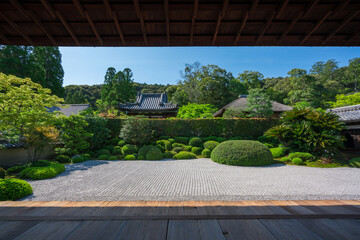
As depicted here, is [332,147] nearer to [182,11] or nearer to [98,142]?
[182,11]

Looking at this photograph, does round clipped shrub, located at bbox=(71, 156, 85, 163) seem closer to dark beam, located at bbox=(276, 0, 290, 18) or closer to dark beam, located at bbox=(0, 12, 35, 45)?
dark beam, located at bbox=(0, 12, 35, 45)

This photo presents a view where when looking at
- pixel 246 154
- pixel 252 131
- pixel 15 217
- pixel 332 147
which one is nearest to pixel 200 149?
pixel 246 154

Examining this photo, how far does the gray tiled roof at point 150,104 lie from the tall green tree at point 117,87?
8.27m

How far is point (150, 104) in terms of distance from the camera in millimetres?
21062

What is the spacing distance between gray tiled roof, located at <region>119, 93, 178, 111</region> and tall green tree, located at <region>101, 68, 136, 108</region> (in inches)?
326

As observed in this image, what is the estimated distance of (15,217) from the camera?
84.3 inches

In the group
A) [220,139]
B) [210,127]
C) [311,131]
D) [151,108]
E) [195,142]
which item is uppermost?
[151,108]

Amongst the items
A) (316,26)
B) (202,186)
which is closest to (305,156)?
(202,186)

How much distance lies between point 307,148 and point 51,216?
11611 millimetres

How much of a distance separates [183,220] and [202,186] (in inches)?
143

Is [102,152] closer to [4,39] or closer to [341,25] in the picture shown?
[4,39]

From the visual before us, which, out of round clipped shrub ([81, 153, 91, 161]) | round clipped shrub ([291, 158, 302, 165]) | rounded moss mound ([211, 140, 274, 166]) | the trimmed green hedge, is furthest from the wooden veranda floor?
the trimmed green hedge

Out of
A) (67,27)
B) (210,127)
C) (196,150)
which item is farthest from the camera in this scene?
(210,127)

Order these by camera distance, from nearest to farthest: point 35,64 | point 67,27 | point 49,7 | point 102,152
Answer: point 49,7, point 67,27, point 102,152, point 35,64
